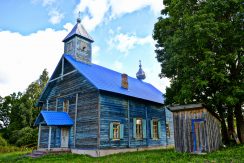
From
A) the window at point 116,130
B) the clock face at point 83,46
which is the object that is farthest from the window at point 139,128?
the clock face at point 83,46

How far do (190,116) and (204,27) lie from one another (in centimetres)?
577

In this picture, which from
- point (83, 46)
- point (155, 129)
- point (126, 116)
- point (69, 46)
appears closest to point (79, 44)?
point (83, 46)

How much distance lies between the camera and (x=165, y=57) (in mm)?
19438

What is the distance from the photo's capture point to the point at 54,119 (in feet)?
60.4

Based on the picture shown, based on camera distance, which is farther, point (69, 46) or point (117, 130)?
point (69, 46)

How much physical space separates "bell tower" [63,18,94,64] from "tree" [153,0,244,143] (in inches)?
374

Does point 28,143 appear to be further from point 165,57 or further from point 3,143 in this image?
point 165,57

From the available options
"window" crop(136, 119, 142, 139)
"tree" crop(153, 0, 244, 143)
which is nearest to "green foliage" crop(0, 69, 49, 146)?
"window" crop(136, 119, 142, 139)

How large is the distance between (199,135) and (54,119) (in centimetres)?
1113

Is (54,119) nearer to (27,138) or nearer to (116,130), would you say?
(116,130)

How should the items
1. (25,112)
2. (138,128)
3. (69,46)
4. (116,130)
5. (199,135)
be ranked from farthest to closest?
(25,112)
(69,46)
(138,128)
(116,130)
(199,135)

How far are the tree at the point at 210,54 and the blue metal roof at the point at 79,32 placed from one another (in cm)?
995

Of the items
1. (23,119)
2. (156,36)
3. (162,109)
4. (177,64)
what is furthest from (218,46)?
(23,119)

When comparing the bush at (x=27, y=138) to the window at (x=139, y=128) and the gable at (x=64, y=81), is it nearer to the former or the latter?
the gable at (x=64, y=81)
